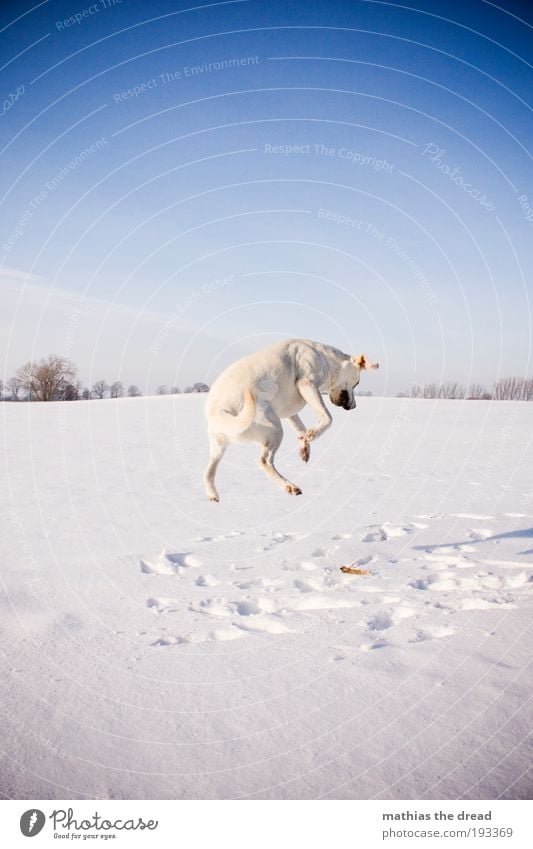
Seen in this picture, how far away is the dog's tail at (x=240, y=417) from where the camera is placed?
172 inches

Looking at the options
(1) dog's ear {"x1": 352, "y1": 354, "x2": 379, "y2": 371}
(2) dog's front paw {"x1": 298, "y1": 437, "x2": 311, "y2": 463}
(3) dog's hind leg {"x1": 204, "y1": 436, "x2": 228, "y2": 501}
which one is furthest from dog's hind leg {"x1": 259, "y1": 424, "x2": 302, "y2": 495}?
(1) dog's ear {"x1": 352, "y1": 354, "x2": 379, "y2": 371}

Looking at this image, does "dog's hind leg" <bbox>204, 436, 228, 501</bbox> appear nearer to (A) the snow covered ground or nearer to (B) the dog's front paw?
(B) the dog's front paw

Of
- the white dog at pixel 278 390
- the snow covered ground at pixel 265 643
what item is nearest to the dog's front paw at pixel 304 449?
the white dog at pixel 278 390

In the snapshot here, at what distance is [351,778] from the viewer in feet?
13.1

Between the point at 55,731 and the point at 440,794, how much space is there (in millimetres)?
3449

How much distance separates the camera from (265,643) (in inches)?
249

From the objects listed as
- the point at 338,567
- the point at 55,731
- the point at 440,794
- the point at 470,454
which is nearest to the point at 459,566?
the point at 338,567

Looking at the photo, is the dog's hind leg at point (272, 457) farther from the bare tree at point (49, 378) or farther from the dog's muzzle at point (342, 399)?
the bare tree at point (49, 378)

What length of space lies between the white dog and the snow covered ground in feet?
7.53

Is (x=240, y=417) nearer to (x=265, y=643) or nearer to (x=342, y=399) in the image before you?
(x=342, y=399)

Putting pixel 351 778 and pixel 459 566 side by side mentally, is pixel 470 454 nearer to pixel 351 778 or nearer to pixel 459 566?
pixel 459 566

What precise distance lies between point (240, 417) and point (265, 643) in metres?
3.33

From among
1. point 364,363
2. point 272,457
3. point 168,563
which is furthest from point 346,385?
point 168,563

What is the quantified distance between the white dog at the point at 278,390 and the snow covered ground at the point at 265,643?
2.29 metres
